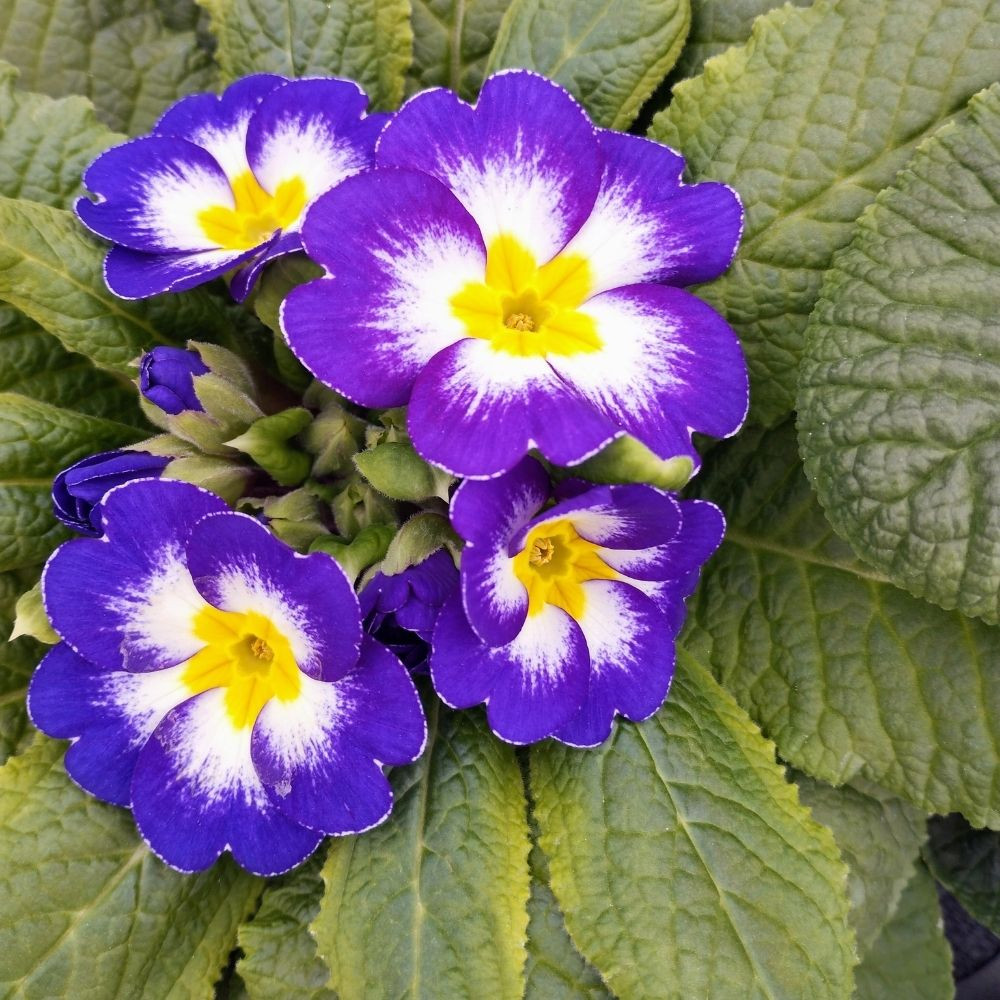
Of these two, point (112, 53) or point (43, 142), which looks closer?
point (43, 142)

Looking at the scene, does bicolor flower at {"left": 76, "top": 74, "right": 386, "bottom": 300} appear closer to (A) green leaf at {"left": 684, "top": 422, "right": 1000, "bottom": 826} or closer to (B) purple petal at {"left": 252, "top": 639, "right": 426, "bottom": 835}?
(B) purple petal at {"left": 252, "top": 639, "right": 426, "bottom": 835}

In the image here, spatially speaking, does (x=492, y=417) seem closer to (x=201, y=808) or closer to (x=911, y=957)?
(x=201, y=808)

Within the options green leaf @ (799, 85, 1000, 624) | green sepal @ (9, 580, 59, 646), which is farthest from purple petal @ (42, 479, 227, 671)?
green leaf @ (799, 85, 1000, 624)

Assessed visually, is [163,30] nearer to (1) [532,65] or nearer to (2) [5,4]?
(2) [5,4]

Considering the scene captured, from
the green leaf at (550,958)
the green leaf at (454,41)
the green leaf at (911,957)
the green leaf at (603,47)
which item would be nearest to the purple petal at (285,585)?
the green leaf at (550,958)

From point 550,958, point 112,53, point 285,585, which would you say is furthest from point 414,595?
point 112,53

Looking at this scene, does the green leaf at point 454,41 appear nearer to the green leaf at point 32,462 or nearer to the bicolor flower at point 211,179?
the bicolor flower at point 211,179

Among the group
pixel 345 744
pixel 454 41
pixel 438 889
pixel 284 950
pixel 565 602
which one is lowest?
pixel 284 950
